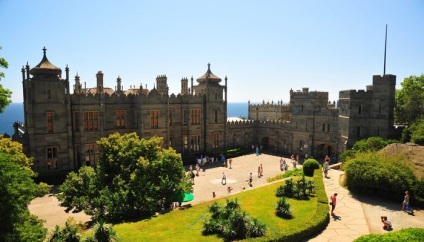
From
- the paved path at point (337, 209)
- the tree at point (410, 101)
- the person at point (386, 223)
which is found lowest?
the paved path at point (337, 209)

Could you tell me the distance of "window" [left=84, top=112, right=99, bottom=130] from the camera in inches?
1521

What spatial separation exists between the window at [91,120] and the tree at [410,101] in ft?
132

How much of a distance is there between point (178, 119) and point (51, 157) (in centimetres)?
1808

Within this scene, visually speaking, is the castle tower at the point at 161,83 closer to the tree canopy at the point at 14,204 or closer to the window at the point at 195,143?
the window at the point at 195,143

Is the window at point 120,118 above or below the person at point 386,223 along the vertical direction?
above

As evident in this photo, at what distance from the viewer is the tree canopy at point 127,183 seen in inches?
863

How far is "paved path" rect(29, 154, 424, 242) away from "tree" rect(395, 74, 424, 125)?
1495 cm

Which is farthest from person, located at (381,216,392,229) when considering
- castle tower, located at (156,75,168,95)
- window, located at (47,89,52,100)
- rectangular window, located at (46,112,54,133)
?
window, located at (47,89,52,100)

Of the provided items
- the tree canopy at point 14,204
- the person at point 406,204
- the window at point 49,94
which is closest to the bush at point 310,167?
the person at point 406,204

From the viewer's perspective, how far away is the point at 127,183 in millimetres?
23328

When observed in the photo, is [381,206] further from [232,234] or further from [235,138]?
[235,138]

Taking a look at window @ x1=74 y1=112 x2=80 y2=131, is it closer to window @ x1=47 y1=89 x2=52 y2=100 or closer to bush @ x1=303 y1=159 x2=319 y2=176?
window @ x1=47 y1=89 x2=52 y2=100

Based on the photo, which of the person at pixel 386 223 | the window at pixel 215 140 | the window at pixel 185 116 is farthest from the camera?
the window at pixel 215 140

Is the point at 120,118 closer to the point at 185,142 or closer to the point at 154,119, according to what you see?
the point at 154,119
